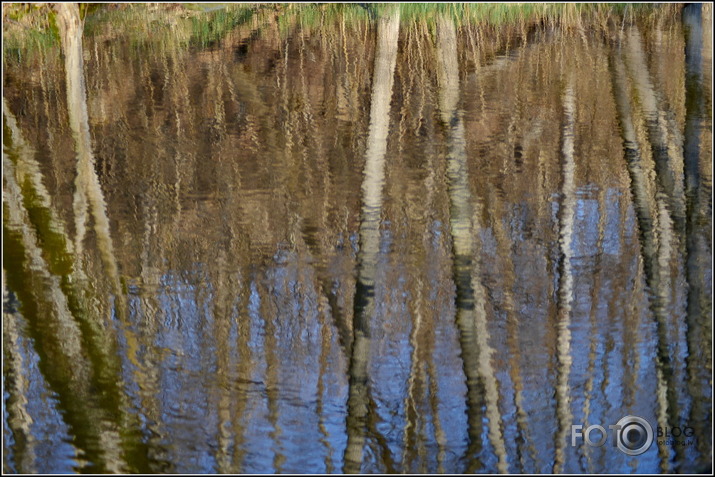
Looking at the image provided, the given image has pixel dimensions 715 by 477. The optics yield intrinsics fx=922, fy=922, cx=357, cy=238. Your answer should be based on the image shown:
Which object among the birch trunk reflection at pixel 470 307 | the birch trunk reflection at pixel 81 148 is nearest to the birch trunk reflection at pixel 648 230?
the birch trunk reflection at pixel 470 307

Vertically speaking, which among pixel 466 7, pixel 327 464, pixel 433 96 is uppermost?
pixel 466 7

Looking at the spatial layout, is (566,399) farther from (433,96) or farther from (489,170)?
(433,96)

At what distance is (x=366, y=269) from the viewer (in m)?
7.34

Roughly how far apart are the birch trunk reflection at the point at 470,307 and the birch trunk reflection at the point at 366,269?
2.03 feet

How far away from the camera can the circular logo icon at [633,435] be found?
487 cm

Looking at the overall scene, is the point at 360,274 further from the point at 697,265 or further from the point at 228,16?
the point at 228,16

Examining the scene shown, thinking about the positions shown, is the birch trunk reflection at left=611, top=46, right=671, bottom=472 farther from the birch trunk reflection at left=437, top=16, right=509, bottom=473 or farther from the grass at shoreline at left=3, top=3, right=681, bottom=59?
the grass at shoreline at left=3, top=3, right=681, bottom=59

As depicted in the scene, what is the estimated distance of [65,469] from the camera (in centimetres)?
484

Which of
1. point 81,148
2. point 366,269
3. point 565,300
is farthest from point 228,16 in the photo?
point 565,300

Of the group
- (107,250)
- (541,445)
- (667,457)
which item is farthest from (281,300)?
(667,457)

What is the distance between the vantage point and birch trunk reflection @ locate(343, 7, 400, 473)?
5188mm

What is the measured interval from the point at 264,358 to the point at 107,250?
262 centimetres

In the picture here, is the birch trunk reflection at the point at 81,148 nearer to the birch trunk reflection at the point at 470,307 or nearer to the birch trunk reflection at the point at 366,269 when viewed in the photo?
the birch trunk reflection at the point at 366,269

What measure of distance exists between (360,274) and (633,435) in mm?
2808
